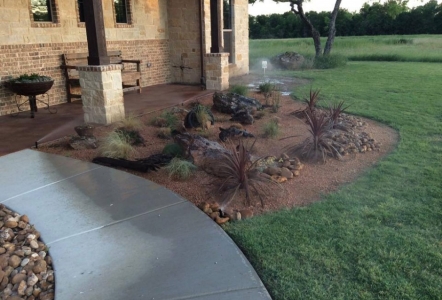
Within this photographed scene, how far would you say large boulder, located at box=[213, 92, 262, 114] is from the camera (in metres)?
7.74

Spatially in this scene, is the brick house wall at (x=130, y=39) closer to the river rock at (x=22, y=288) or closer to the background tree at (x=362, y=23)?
Result: the river rock at (x=22, y=288)

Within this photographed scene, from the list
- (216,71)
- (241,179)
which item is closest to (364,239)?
(241,179)

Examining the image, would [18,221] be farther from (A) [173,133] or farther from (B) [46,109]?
(B) [46,109]

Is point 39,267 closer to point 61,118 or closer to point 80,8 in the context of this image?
point 61,118

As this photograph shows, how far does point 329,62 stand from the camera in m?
17.6

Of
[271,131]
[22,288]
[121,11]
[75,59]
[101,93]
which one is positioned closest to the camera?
[22,288]

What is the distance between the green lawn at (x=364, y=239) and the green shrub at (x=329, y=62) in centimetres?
1271

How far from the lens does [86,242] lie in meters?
3.09

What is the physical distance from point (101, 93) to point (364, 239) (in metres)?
4.89

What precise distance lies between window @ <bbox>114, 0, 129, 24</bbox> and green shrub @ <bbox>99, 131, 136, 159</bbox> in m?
5.85

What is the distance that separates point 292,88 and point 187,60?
10.9 ft

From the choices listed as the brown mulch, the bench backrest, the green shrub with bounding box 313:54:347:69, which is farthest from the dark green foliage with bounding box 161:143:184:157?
the green shrub with bounding box 313:54:347:69

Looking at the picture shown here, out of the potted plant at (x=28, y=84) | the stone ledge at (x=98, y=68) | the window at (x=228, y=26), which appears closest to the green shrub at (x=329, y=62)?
the window at (x=228, y=26)

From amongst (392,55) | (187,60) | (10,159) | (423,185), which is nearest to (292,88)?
(187,60)
